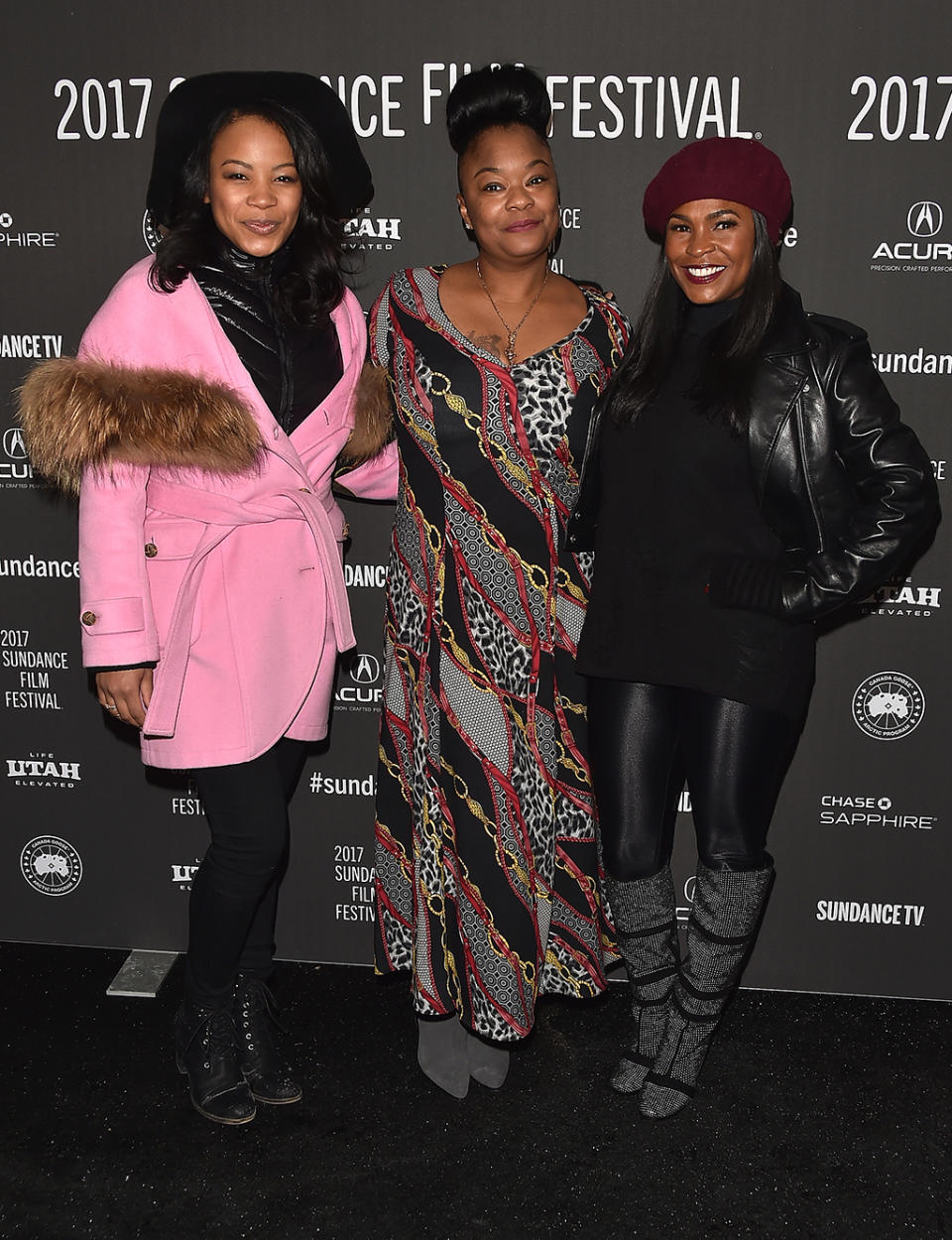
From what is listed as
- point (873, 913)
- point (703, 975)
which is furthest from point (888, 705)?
point (703, 975)

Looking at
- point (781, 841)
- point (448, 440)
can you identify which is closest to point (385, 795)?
point (448, 440)

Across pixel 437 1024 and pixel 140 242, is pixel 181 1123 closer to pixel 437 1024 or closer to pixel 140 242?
pixel 437 1024

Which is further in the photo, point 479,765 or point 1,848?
point 1,848

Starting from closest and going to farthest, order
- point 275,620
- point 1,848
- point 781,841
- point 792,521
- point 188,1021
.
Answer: point 792,521, point 275,620, point 188,1021, point 781,841, point 1,848

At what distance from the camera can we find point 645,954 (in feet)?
7.91

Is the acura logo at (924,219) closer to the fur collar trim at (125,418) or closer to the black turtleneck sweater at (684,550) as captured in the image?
the black turtleneck sweater at (684,550)

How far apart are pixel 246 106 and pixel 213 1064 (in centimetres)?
188

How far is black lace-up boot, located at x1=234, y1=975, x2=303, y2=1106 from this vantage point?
246cm

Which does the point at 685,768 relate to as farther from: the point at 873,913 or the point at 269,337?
the point at 269,337

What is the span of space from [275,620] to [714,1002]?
118 centimetres

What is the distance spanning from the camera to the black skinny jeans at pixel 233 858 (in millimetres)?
2285

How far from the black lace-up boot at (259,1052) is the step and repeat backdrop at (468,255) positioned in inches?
18.5

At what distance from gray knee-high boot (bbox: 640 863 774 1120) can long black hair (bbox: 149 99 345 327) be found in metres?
1.35

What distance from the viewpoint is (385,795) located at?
2.47 m
